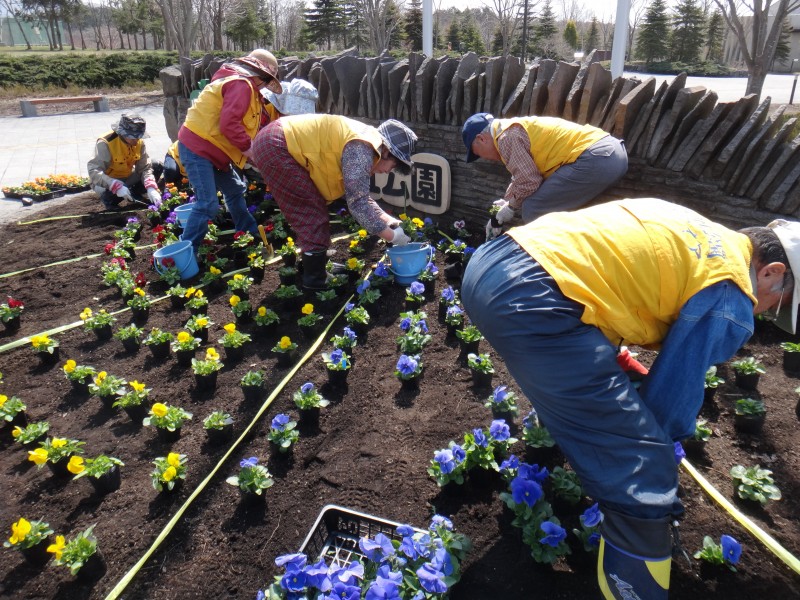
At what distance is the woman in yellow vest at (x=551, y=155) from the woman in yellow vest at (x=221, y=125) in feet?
6.27

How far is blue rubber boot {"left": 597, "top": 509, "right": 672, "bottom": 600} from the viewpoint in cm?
165

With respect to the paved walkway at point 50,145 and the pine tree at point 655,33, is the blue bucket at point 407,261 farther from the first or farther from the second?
the pine tree at point 655,33

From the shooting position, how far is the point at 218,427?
2.78 m

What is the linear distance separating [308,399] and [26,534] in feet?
4.28

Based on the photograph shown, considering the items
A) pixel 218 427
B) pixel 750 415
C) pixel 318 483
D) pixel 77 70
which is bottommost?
pixel 318 483

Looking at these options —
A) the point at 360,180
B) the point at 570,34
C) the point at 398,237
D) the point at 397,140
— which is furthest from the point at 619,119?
the point at 570,34

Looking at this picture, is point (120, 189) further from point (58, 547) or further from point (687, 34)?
point (687, 34)

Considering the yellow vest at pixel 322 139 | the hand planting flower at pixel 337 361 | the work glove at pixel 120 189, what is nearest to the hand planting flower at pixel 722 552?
the hand planting flower at pixel 337 361

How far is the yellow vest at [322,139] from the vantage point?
3781 millimetres

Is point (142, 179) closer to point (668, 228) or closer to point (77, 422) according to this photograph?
point (77, 422)

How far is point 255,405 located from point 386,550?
1.55 m

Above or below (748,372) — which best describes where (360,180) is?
above

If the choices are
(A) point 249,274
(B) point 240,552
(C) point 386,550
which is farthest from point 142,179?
(C) point 386,550

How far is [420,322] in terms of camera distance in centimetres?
345
